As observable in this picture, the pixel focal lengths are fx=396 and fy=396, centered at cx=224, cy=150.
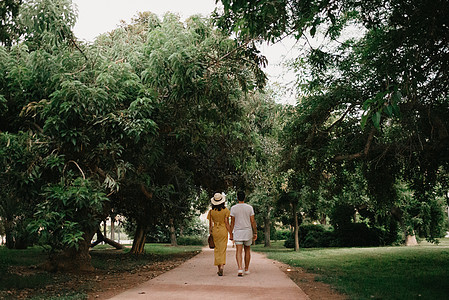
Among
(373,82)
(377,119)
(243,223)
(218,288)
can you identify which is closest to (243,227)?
(243,223)

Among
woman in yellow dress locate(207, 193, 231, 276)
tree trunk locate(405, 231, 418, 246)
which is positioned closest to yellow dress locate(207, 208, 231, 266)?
woman in yellow dress locate(207, 193, 231, 276)

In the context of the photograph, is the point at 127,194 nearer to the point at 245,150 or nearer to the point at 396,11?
the point at 245,150

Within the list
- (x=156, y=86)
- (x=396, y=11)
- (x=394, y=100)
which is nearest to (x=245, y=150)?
(x=156, y=86)

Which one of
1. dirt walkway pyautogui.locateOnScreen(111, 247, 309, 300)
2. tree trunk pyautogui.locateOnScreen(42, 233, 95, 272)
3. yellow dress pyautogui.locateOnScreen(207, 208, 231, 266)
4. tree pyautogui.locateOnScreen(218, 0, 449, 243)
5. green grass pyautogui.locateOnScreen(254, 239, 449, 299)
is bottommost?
green grass pyautogui.locateOnScreen(254, 239, 449, 299)

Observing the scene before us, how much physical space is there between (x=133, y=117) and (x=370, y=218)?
26.0 meters

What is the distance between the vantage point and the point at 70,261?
37.7 ft

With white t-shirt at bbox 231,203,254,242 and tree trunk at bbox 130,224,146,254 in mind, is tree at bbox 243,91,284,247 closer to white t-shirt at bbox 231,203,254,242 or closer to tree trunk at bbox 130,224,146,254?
white t-shirt at bbox 231,203,254,242

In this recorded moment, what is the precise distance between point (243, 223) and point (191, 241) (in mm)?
30746

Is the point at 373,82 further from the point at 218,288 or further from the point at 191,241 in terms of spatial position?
the point at 191,241

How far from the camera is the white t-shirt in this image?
9.63m

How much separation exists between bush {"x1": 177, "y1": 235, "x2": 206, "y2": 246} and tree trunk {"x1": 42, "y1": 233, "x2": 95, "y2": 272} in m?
27.9

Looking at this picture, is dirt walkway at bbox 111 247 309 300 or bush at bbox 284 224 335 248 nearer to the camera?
dirt walkway at bbox 111 247 309 300

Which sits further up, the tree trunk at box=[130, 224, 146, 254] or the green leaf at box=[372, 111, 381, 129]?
the green leaf at box=[372, 111, 381, 129]

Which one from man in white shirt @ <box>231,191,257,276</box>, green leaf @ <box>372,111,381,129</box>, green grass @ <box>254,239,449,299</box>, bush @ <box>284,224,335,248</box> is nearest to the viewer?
green leaf @ <box>372,111,381,129</box>
